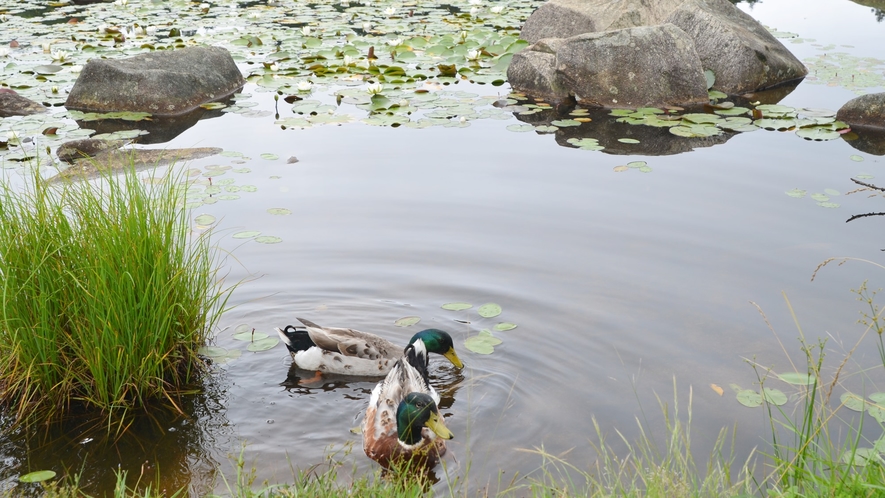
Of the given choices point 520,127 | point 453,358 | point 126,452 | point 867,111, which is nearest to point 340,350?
→ point 453,358

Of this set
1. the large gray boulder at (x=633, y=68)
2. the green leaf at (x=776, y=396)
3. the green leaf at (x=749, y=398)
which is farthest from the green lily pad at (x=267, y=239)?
the large gray boulder at (x=633, y=68)

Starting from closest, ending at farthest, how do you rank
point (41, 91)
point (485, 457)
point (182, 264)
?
point (485, 457) < point (182, 264) < point (41, 91)

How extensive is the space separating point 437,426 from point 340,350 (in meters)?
1.13

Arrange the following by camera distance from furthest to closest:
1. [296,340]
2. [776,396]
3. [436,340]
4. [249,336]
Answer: [249,336], [296,340], [436,340], [776,396]

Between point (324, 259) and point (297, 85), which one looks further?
point (297, 85)

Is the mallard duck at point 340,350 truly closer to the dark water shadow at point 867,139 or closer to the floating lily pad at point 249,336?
→ the floating lily pad at point 249,336

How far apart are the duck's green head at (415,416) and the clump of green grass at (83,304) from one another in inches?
46.7

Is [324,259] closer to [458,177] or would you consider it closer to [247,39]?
[458,177]

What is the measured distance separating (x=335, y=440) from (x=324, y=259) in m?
1.95

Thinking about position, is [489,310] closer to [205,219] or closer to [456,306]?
[456,306]

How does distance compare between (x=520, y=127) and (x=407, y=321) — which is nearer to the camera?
(x=407, y=321)

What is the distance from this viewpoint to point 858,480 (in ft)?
8.10

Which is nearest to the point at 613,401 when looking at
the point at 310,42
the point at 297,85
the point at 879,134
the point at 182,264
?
the point at 182,264

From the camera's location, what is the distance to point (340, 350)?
14.6 feet
